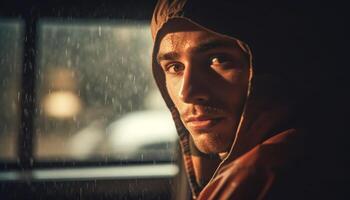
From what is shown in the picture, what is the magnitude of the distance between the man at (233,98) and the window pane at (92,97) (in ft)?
1.12

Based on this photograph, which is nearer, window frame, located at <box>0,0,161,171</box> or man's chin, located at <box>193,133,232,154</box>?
man's chin, located at <box>193,133,232,154</box>

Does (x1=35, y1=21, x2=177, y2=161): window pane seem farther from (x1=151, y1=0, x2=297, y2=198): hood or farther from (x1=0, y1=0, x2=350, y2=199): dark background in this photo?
(x1=0, y1=0, x2=350, y2=199): dark background

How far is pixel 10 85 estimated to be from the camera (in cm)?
188

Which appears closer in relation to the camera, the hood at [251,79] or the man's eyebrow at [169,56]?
the hood at [251,79]

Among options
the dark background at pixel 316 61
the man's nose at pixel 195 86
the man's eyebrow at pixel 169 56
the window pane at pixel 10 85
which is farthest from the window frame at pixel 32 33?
the dark background at pixel 316 61

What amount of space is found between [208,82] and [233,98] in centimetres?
10

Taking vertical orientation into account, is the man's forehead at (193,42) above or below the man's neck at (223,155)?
above

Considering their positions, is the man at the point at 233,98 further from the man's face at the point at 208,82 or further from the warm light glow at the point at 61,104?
the warm light glow at the point at 61,104

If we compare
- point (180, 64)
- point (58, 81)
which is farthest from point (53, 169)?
point (180, 64)

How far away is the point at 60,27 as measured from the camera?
1875 mm

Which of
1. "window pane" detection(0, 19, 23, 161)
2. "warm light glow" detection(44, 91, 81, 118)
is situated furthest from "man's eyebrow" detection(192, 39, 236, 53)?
"window pane" detection(0, 19, 23, 161)

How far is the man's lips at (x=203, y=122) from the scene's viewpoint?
1438 mm

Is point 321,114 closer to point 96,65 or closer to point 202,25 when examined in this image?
point 202,25

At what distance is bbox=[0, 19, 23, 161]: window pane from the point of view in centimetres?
186
